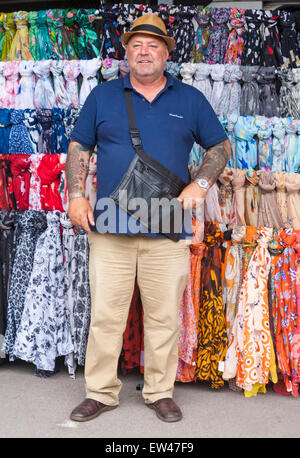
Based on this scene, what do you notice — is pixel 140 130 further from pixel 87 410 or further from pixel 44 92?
pixel 87 410

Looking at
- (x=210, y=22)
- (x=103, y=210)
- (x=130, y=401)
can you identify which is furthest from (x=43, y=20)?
(x=130, y=401)

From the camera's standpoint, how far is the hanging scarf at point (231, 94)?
10.8 feet

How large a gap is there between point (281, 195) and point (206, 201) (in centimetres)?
44

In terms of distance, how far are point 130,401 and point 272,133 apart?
1.75 metres

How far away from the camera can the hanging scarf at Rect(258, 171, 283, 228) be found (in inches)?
124

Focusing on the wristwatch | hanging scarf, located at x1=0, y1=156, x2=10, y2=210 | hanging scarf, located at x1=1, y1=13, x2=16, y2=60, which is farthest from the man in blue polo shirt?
hanging scarf, located at x1=1, y1=13, x2=16, y2=60

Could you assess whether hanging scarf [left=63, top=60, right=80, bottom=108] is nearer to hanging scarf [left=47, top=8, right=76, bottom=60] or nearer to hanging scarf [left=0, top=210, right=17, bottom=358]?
hanging scarf [left=47, top=8, right=76, bottom=60]

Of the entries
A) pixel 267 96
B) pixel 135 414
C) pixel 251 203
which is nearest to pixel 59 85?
pixel 267 96

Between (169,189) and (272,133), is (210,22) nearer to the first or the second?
(272,133)

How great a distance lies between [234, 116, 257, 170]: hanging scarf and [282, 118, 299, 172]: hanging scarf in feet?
0.62

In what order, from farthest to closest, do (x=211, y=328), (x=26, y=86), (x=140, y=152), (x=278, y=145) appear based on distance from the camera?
(x=26, y=86)
(x=278, y=145)
(x=211, y=328)
(x=140, y=152)

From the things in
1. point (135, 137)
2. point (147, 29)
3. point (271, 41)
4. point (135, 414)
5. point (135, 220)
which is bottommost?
point (135, 414)

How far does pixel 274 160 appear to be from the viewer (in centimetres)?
325

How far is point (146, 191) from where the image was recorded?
2648 millimetres
